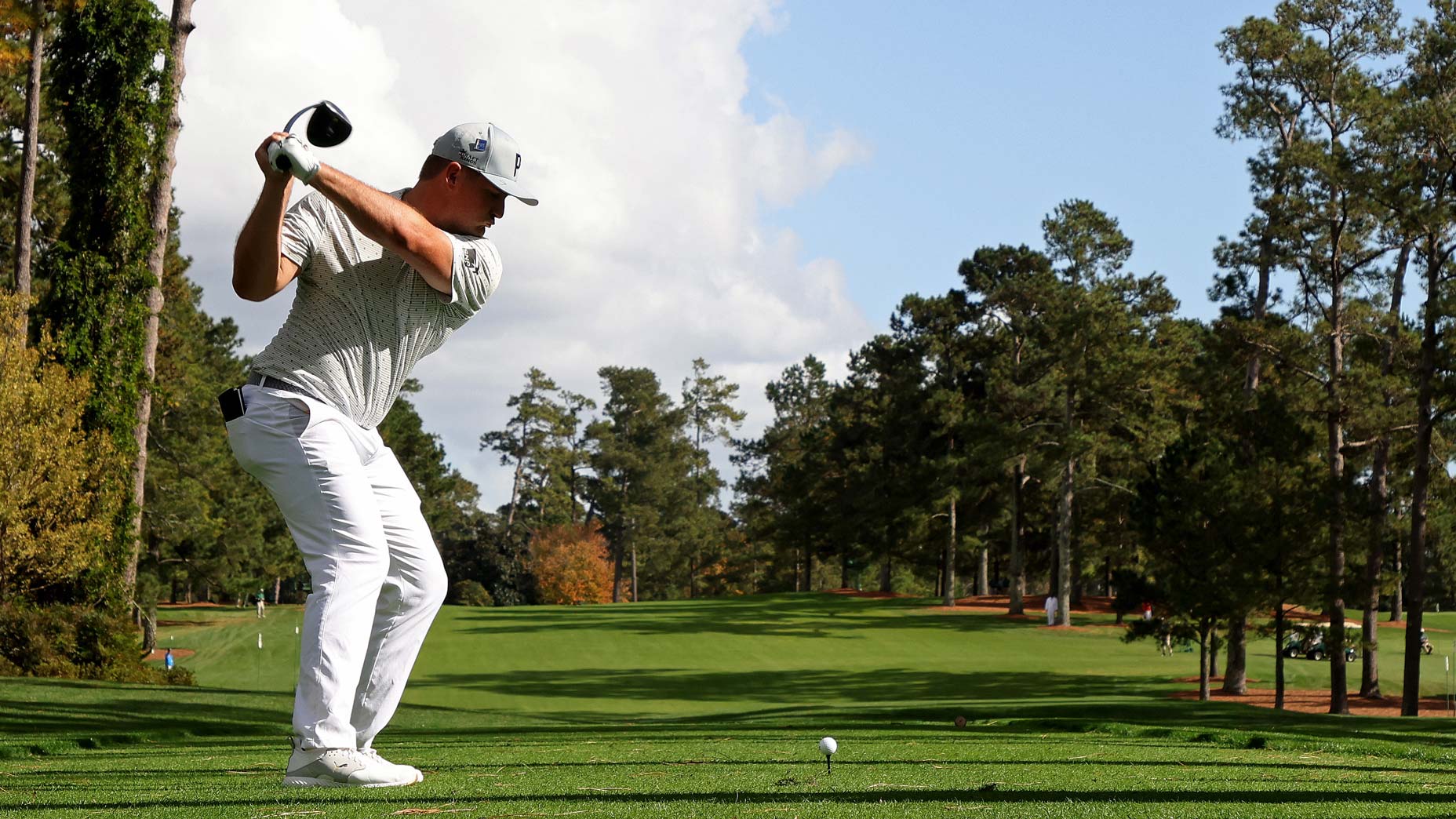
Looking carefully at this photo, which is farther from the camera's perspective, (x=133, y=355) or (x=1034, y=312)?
(x=1034, y=312)

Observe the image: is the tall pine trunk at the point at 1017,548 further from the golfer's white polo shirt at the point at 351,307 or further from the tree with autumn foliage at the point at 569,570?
the golfer's white polo shirt at the point at 351,307

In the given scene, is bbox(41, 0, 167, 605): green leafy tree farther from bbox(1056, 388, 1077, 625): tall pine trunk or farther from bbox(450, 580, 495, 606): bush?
bbox(450, 580, 495, 606): bush

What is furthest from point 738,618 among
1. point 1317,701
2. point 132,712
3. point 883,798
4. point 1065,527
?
point 883,798

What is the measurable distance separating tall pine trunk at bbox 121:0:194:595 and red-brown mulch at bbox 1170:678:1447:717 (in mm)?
22491

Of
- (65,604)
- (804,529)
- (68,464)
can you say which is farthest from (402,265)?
(804,529)

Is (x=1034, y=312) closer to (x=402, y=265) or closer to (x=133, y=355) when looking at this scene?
(x=133, y=355)

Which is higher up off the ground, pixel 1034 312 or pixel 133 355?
pixel 1034 312

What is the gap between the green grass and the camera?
4.16 meters

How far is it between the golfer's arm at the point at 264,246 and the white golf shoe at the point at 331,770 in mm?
1482

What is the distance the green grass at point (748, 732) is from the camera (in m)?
4.16

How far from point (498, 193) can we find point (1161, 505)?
78.6ft

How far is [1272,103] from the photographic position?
28938 mm

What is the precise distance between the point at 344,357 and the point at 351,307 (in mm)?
169

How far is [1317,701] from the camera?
97.4 ft
